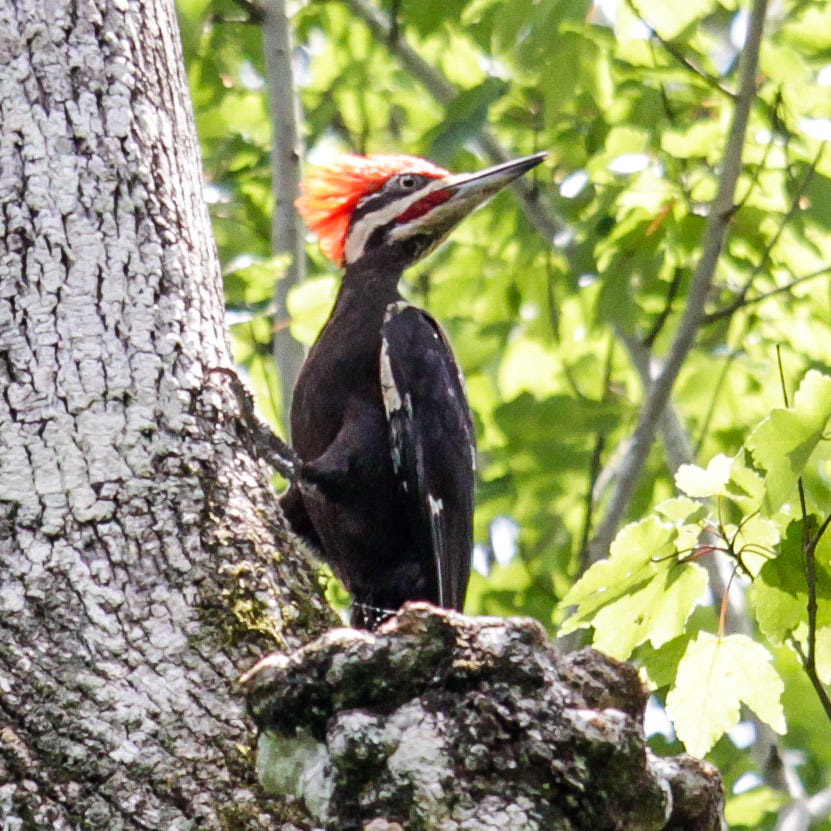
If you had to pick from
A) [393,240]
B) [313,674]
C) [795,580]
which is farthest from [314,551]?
[313,674]

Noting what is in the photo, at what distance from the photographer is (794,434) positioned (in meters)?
2.10

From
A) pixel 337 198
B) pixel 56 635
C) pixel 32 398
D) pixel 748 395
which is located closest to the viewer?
pixel 56 635

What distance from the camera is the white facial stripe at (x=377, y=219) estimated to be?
4242mm

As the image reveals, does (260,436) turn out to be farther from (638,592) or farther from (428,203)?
(428,203)

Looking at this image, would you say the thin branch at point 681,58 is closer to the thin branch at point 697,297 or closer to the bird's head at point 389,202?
the thin branch at point 697,297

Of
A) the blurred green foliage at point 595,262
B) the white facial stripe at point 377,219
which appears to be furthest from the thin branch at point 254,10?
the white facial stripe at point 377,219

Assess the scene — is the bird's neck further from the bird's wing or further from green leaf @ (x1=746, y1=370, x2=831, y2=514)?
green leaf @ (x1=746, y1=370, x2=831, y2=514)

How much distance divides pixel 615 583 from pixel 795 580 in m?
0.30

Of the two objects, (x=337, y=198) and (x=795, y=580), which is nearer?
(x=795, y=580)

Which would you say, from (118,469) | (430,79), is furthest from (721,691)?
(430,79)

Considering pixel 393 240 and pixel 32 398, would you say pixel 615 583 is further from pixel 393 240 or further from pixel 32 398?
pixel 393 240

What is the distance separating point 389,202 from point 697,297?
99 cm

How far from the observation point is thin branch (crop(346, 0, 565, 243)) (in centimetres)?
519

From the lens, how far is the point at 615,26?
13.5 feet
